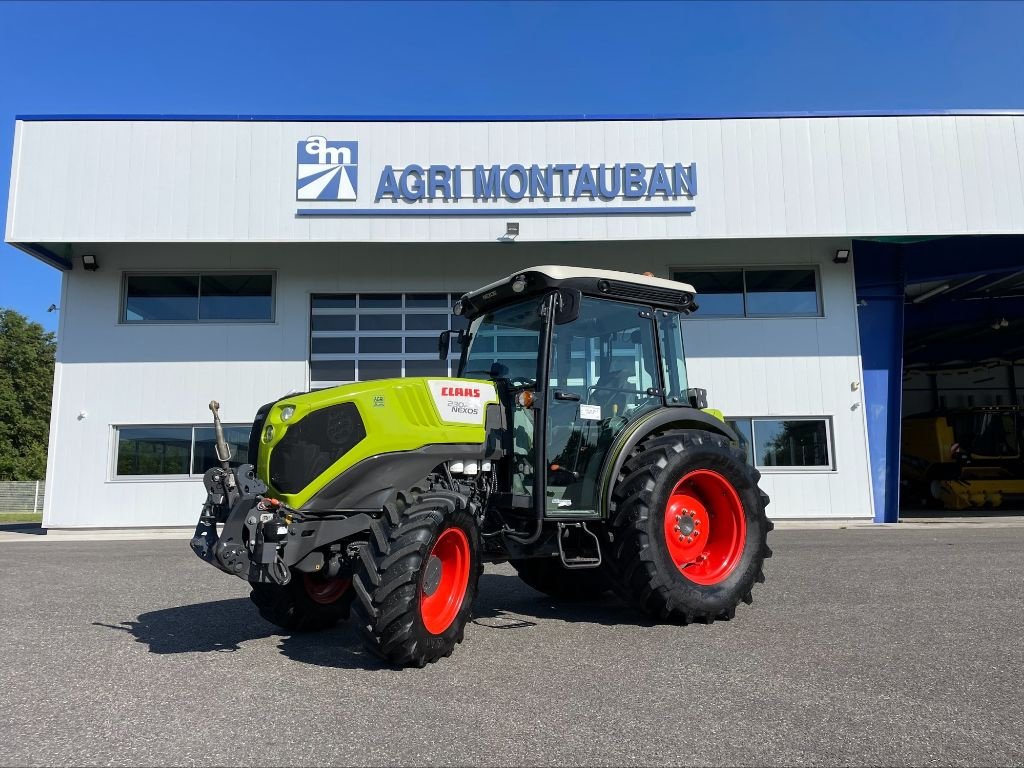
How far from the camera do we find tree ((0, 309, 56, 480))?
39031 mm

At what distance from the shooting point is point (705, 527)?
17.7 feet

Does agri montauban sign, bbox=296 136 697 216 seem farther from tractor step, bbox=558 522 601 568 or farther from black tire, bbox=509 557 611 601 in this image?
tractor step, bbox=558 522 601 568

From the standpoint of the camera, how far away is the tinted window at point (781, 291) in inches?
575

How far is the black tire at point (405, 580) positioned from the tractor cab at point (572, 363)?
82 centimetres

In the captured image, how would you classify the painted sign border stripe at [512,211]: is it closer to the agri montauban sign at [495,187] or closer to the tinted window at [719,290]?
the agri montauban sign at [495,187]

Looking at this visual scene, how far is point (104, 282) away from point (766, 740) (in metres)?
15.0

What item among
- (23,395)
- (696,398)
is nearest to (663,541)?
(696,398)

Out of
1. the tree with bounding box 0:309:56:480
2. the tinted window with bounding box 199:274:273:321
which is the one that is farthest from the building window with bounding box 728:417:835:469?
the tree with bounding box 0:309:56:480

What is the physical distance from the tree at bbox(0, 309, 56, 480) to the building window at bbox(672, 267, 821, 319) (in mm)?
37989

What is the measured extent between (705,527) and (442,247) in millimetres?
10309

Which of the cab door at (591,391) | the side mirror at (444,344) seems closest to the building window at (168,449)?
the side mirror at (444,344)

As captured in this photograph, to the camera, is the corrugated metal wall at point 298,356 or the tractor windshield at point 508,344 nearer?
the tractor windshield at point 508,344

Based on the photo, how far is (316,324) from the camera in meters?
14.5

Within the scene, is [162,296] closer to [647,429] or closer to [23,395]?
[647,429]
